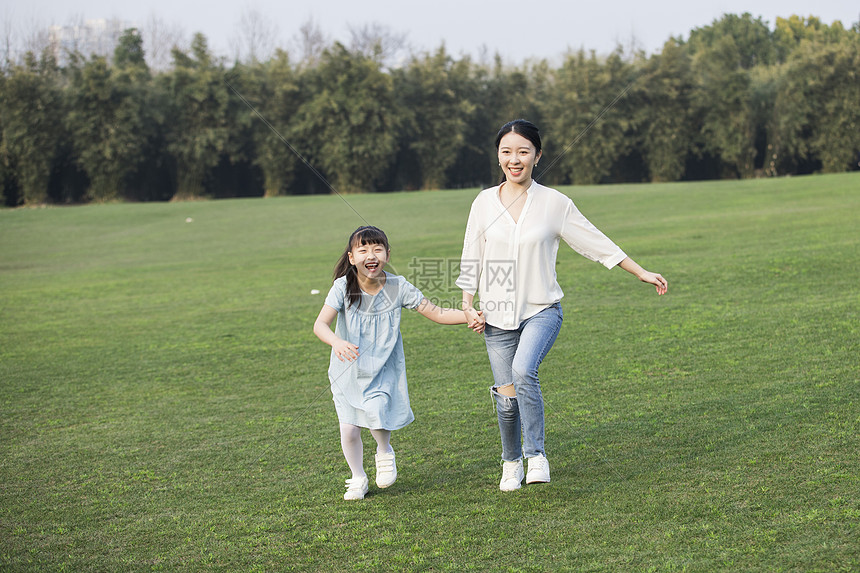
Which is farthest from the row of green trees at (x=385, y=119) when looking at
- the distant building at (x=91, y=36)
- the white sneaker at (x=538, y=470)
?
the white sneaker at (x=538, y=470)

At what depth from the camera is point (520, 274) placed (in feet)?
12.3

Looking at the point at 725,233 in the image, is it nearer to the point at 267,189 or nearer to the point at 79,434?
the point at 79,434

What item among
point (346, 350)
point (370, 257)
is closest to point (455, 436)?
point (346, 350)

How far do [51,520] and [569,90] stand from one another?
3553 centimetres

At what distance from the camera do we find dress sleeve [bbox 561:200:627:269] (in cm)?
383

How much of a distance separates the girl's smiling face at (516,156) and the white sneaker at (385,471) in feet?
4.78

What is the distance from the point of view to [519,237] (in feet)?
12.2

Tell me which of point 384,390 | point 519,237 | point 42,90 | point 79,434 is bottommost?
point 79,434

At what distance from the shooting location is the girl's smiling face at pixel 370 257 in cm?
377

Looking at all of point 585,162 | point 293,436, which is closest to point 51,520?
point 293,436

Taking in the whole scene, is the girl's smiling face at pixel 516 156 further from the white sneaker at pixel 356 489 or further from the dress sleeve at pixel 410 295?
the white sneaker at pixel 356 489

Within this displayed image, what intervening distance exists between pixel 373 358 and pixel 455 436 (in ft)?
3.72

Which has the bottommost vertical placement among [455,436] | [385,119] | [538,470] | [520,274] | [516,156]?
[455,436]

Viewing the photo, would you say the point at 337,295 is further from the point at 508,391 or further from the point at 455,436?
the point at 455,436
